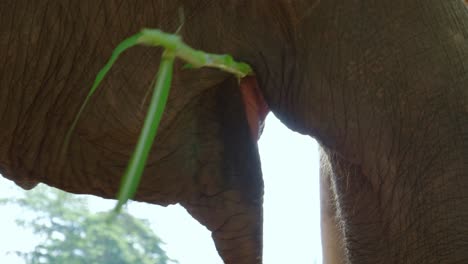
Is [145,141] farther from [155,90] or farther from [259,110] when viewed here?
[259,110]

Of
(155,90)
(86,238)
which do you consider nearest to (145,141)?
(155,90)

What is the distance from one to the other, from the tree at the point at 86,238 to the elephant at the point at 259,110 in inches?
43.6

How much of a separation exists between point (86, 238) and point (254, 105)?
153cm

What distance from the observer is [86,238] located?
11.5 ft

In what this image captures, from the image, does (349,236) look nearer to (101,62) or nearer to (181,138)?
(181,138)

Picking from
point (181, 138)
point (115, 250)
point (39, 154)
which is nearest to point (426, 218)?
point (181, 138)

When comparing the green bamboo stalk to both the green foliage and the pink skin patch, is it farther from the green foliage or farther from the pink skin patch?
the pink skin patch

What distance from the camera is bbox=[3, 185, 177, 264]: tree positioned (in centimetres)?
347

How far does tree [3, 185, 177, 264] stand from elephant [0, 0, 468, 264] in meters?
1.11

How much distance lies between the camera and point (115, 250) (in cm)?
354

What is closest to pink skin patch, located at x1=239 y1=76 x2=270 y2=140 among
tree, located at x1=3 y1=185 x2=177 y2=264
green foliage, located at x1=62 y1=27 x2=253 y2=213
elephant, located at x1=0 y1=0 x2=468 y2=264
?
elephant, located at x1=0 y1=0 x2=468 y2=264

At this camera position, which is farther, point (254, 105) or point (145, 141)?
point (254, 105)

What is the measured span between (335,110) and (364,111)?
0.05 metres

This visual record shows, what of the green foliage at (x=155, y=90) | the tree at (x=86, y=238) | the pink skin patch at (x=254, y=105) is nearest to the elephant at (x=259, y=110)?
the pink skin patch at (x=254, y=105)
